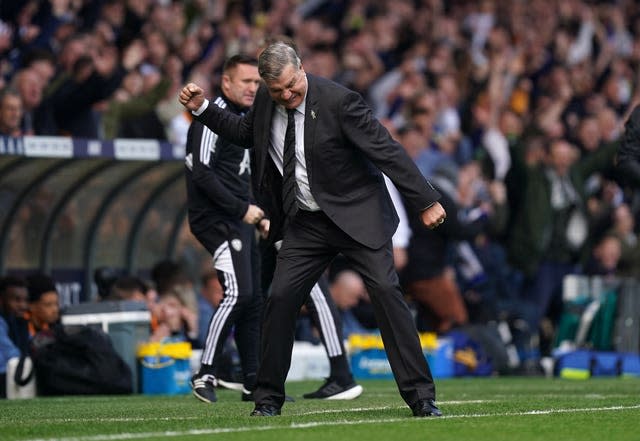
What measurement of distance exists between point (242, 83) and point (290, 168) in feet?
7.29

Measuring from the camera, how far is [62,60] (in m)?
14.8

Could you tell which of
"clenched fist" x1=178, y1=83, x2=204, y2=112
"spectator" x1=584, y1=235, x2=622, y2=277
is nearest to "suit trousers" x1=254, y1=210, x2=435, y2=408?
"clenched fist" x1=178, y1=83, x2=204, y2=112

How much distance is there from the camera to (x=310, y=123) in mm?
8078

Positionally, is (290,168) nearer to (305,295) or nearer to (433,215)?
(305,295)

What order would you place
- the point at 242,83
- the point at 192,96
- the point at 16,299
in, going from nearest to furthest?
the point at 192,96, the point at 242,83, the point at 16,299

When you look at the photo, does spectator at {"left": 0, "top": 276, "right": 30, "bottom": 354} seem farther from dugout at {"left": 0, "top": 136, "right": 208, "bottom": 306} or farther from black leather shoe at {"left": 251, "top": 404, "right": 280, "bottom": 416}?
black leather shoe at {"left": 251, "top": 404, "right": 280, "bottom": 416}

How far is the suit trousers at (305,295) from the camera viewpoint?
8062 mm

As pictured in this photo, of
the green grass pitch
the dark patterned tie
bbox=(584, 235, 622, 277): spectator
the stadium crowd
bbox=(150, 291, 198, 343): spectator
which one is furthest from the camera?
bbox=(584, 235, 622, 277): spectator

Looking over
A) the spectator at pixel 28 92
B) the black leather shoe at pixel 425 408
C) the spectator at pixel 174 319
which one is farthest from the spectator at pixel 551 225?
the black leather shoe at pixel 425 408

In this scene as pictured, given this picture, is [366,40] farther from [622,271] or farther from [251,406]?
[251,406]

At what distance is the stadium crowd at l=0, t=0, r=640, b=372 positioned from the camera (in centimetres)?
1498

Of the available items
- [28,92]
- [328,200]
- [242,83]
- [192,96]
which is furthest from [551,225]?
[192,96]

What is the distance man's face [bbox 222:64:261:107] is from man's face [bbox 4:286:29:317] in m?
3.34

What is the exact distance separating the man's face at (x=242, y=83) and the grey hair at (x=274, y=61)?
2.37m
